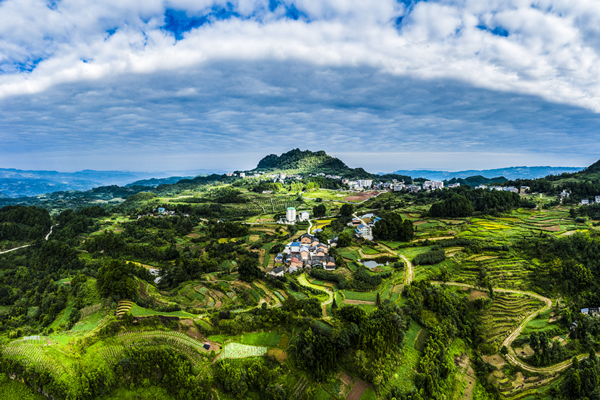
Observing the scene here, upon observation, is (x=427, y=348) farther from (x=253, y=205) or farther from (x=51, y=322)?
(x=253, y=205)

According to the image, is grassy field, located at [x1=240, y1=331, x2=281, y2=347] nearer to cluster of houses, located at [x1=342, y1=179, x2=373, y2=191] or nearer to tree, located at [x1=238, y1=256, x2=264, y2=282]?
tree, located at [x1=238, y1=256, x2=264, y2=282]

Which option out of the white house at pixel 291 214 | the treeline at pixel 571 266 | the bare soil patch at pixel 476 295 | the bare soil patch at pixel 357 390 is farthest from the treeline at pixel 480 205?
the bare soil patch at pixel 357 390

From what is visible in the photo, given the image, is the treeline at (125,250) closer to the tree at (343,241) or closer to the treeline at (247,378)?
the tree at (343,241)

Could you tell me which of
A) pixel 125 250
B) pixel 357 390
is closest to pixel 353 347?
pixel 357 390

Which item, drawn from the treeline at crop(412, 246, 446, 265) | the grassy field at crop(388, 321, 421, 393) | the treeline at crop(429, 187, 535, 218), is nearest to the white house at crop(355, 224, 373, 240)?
the treeline at crop(412, 246, 446, 265)

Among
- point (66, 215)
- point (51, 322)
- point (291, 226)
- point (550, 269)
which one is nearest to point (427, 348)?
point (550, 269)

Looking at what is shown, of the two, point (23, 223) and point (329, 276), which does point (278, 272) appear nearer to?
point (329, 276)
